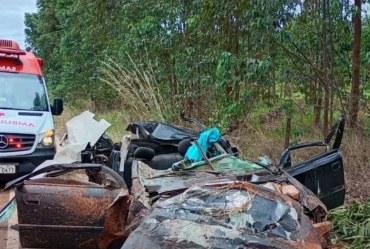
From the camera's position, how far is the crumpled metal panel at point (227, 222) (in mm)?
3535

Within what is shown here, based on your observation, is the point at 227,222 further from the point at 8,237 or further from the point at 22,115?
the point at 22,115

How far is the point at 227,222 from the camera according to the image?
367cm

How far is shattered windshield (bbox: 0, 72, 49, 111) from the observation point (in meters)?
9.52

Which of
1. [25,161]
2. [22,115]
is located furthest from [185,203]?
[22,115]

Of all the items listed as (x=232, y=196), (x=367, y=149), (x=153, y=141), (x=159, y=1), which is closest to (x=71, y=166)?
(x=232, y=196)

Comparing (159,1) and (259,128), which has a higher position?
(159,1)

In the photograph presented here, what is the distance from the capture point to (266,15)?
8.05 meters

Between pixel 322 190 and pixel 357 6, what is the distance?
13.0ft

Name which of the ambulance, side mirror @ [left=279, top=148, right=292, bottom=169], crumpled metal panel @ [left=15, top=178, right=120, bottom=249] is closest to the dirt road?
crumpled metal panel @ [left=15, top=178, right=120, bottom=249]

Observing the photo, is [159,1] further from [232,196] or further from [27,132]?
[232,196]

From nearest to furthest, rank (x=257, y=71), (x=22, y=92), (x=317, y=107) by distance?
(x=257, y=71)
(x=22, y=92)
(x=317, y=107)

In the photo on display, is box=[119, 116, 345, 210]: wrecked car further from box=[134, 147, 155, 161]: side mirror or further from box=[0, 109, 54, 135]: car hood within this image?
box=[0, 109, 54, 135]: car hood

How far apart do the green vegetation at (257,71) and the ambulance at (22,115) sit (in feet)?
Result: 9.62

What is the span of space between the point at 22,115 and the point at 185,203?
599 cm
